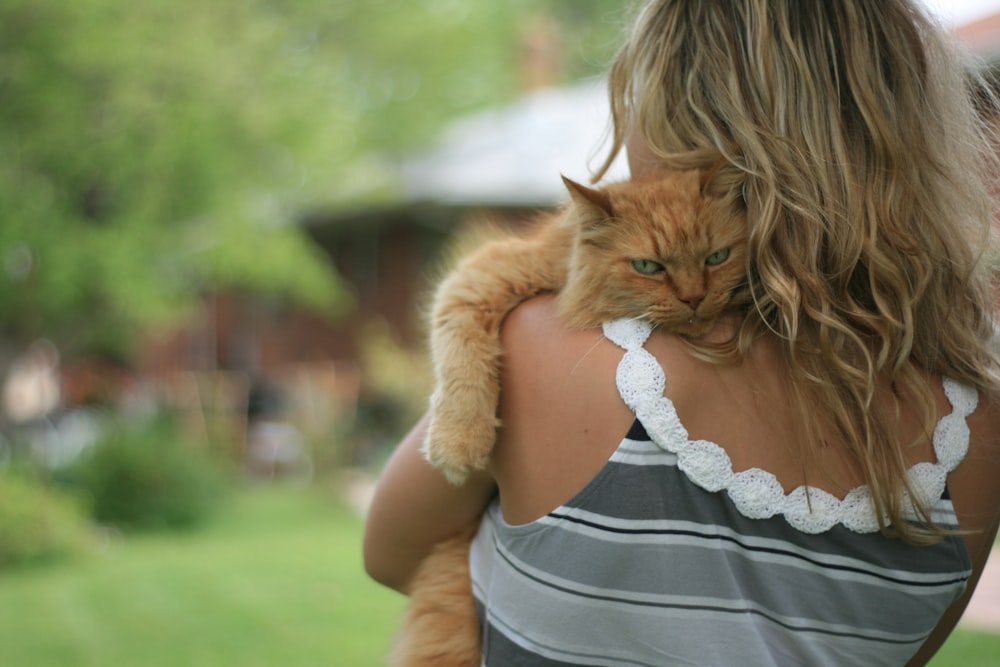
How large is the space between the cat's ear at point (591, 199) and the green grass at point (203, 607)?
3826 millimetres

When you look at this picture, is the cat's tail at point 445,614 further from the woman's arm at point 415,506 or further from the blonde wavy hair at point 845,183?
the blonde wavy hair at point 845,183

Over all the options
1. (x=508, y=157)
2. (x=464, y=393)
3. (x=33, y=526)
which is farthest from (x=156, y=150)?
(x=508, y=157)

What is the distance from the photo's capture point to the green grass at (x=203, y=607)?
570 centimetres

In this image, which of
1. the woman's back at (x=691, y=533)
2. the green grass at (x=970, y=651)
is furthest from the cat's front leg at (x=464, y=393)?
the green grass at (x=970, y=651)

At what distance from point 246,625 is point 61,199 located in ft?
16.3

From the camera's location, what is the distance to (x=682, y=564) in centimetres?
133

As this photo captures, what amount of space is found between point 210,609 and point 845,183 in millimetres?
6137

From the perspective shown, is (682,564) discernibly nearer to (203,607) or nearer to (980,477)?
(980,477)

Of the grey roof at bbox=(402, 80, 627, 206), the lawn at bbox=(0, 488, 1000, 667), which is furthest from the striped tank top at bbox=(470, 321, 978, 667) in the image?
the grey roof at bbox=(402, 80, 627, 206)

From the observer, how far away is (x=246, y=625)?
6.26 metres

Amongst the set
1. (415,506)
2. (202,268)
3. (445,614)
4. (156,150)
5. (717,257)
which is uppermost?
(717,257)

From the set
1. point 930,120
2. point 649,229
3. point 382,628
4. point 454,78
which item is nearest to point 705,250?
point 649,229

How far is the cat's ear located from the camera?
1.66m

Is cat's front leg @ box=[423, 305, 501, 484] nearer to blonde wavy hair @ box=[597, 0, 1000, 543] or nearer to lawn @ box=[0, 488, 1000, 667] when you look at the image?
blonde wavy hair @ box=[597, 0, 1000, 543]
